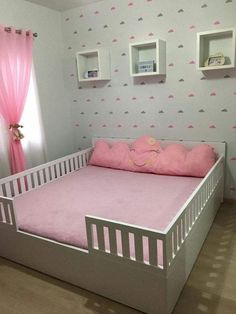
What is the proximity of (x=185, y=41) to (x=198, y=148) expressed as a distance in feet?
3.63

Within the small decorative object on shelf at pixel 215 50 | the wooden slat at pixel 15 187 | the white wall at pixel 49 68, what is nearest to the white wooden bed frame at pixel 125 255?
the wooden slat at pixel 15 187

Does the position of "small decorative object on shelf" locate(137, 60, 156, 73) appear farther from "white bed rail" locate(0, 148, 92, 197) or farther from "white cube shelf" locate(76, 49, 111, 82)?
"white bed rail" locate(0, 148, 92, 197)

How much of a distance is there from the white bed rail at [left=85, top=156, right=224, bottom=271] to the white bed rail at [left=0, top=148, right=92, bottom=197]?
1.04 meters

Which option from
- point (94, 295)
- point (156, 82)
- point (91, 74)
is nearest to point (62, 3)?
point (91, 74)

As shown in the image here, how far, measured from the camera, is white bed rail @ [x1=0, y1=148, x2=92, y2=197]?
2.43 meters

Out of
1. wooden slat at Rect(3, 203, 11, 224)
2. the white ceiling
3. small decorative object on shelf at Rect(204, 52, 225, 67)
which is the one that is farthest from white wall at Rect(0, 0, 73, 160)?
small decorative object on shelf at Rect(204, 52, 225, 67)

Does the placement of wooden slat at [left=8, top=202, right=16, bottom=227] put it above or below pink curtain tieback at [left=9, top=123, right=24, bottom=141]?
below

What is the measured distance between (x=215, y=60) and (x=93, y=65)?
148 cm

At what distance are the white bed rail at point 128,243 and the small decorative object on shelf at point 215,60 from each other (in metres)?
1.85

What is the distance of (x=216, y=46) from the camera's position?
2.68 meters

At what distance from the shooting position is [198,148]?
2.79m

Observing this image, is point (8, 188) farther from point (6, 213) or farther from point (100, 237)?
point (100, 237)

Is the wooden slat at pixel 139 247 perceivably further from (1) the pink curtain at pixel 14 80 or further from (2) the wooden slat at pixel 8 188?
(1) the pink curtain at pixel 14 80

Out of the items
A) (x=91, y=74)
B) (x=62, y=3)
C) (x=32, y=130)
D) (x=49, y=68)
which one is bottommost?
(x=32, y=130)
